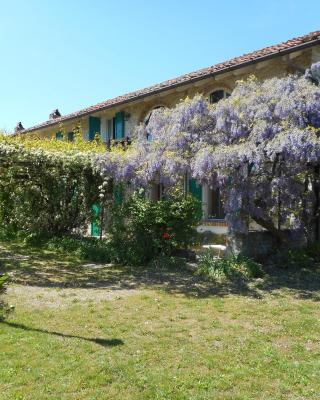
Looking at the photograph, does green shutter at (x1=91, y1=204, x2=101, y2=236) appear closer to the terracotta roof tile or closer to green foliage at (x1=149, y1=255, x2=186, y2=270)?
green foliage at (x1=149, y1=255, x2=186, y2=270)

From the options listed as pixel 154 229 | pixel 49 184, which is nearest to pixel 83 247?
pixel 154 229

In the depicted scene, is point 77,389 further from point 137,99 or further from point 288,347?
point 137,99

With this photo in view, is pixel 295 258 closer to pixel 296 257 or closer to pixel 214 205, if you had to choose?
pixel 296 257

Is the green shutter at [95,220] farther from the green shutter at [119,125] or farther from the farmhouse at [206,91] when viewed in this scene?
the green shutter at [119,125]

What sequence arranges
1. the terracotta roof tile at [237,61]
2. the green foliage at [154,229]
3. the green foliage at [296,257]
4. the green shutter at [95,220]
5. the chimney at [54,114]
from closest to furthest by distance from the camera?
the green foliage at [296,257] → the green foliage at [154,229] → the terracotta roof tile at [237,61] → the green shutter at [95,220] → the chimney at [54,114]

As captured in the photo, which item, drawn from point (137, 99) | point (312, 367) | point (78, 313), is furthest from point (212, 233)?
point (312, 367)

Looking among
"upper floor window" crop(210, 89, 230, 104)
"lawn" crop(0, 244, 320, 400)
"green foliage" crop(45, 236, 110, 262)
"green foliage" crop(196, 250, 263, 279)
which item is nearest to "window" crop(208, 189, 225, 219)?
"upper floor window" crop(210, 89, 230, 104)

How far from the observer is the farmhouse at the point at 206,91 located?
35.1ft

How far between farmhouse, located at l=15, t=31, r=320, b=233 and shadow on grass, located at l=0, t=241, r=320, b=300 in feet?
9.90

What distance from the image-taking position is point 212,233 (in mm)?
12133

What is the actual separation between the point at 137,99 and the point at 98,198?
3854mm

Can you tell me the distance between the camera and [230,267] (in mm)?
8516

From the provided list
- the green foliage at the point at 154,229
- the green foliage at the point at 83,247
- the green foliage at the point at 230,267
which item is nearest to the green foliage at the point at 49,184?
the green foliage at the point at 83,247

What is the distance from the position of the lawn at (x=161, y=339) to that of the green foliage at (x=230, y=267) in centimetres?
34
